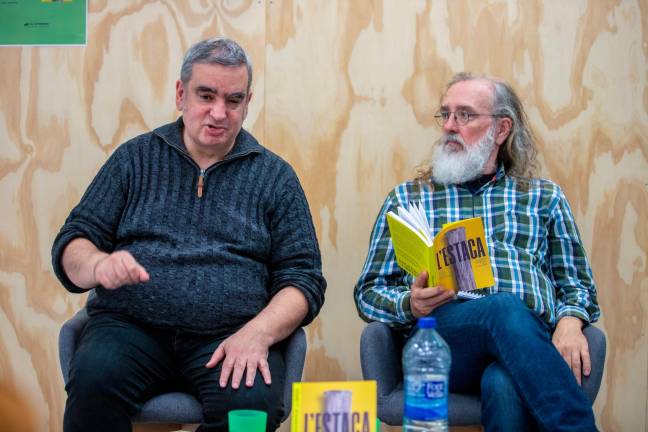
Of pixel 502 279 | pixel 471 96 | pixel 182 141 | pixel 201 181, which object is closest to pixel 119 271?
pixel 201 181

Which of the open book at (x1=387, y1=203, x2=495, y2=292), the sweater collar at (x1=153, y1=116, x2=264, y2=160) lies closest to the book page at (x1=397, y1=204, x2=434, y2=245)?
the open book at (x1=387, y1=203, x2=495, y2=292)

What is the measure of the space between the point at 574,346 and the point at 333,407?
1.03 m

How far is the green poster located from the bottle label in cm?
213

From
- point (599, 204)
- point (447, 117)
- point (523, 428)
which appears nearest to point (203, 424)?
point (523, 428)

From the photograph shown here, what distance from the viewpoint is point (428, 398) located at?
5.23ft

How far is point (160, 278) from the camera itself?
89.4 inches

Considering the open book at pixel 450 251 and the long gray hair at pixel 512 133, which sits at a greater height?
the long gray hair at pixel 512 133

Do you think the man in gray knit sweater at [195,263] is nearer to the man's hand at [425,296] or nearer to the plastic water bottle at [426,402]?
the man's hand at [425,296]

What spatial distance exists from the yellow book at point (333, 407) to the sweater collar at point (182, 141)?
3.59 ft

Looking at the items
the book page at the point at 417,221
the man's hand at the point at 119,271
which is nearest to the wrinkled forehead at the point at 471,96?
the book page at the point at 417,221

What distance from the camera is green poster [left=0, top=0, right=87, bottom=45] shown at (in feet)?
10.2

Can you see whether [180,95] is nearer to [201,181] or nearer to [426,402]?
[201,181]

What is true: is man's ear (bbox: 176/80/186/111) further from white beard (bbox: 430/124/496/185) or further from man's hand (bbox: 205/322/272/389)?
white beard (bbox: 430/124/496/185)

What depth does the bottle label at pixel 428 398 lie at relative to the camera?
5.23 feet
